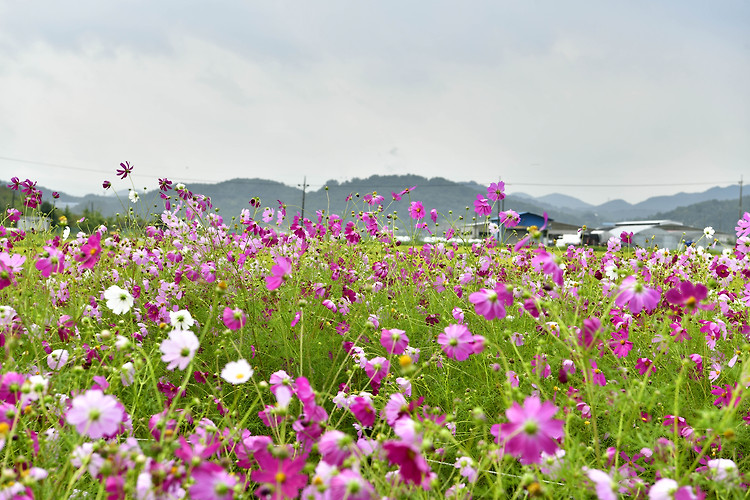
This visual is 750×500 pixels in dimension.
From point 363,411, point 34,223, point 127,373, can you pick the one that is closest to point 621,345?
point 363,411

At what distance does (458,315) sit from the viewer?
260 centimetres

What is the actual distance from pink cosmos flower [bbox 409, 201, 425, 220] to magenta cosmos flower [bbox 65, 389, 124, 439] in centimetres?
269

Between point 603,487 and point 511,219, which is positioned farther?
point 511,219

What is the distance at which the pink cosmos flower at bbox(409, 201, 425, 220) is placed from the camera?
3510 millimetres

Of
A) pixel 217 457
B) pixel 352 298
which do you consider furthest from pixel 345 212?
pixel 217 457

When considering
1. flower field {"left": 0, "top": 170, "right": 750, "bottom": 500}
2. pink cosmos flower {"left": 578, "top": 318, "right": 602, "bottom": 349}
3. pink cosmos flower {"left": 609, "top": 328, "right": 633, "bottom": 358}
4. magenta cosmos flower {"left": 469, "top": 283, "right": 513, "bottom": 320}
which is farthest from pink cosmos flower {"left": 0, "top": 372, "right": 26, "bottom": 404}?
pink cosmos flower {"left": 609, "top": 328, "right": 633, "bottom": 358}

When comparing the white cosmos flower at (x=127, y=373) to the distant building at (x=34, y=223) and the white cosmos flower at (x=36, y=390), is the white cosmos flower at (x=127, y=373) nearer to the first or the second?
the white cosmos flower at (x=36, y=390)

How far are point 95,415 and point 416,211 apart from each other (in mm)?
2824

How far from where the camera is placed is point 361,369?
2.57 m

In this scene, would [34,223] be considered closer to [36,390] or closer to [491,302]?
→ [36,390]

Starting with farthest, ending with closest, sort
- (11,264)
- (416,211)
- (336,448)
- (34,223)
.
→ (34,223)
(416,211)
(11,264)
(336,448)

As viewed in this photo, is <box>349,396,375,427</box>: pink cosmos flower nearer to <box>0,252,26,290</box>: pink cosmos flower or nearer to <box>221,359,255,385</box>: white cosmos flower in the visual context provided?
<box>221,359,255,385</box>: white cosmos flower

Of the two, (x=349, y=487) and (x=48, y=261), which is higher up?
(x=48, y=261)

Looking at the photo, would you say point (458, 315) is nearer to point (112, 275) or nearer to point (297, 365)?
point (297, 365)
